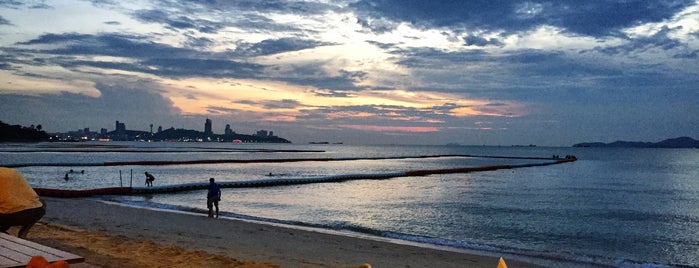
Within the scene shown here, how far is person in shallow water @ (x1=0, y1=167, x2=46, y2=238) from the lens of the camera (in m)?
7.92

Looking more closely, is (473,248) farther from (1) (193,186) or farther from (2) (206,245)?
(1) (193,186)

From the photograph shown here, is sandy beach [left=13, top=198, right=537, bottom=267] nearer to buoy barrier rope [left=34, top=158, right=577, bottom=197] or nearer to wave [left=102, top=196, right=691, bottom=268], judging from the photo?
wave [left=102, top=196, right=691, bottom=268]

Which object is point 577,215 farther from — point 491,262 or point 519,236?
point 491,262

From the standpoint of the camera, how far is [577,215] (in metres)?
30.1

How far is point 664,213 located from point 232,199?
89.8 feet

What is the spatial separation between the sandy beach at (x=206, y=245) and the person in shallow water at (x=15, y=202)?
172 centimetres

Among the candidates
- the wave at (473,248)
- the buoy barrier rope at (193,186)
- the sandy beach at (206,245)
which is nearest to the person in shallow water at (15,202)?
the sandy beach at (206,245)

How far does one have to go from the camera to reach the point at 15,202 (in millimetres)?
8062

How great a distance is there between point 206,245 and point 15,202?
682cm

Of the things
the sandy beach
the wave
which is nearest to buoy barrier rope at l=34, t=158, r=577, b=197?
the sandy beach

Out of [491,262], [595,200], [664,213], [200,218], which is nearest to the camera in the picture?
[491,262]

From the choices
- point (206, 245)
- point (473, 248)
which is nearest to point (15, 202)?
point (206, 245)

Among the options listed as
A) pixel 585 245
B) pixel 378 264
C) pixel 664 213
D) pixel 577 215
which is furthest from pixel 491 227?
pixel 664 213

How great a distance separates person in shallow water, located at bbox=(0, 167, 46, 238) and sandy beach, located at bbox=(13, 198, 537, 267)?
1715mm
